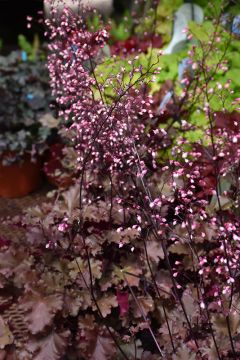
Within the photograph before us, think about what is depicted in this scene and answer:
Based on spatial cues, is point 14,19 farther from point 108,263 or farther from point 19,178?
point 108,263

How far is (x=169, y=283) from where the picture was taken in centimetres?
Answer: 180

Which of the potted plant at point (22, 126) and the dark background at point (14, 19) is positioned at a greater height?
the dark background at point (14, 19)

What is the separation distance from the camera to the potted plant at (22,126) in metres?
2.87

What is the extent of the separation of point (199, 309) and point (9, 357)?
61cm

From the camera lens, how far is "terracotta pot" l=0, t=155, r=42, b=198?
2.95 meters

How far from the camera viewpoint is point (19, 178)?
2.98 metres

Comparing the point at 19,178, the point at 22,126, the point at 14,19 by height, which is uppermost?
the point at 14,19

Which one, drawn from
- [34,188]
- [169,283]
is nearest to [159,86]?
[34,188]

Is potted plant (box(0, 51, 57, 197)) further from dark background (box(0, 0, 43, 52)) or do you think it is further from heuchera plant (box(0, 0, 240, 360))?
dark background (box(0, 0, 43, 52))

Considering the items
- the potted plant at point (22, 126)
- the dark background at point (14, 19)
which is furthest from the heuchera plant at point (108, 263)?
the dark background at point (14, 19)

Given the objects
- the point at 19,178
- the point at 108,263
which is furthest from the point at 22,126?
the point at 108,263

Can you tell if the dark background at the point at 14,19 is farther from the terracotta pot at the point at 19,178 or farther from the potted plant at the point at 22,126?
the terracotta pot at the point at 19,178

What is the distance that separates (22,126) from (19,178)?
0.28 m

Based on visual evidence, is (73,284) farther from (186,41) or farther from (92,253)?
(186,41)
